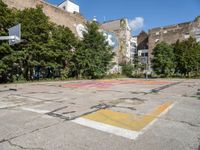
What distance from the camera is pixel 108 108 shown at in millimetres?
7848

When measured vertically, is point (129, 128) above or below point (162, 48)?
below

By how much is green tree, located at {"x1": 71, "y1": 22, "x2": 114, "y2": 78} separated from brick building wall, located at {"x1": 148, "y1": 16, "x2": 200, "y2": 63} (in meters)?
32.8

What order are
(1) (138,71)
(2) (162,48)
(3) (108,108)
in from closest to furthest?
(3) (108,108) < (2) (162,48) < (1) (138,71)

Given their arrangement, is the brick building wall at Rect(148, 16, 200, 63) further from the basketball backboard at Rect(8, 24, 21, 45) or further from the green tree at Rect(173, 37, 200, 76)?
the basketball backboard at Rect(8, 24, 21, 45)

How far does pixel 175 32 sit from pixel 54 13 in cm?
4159

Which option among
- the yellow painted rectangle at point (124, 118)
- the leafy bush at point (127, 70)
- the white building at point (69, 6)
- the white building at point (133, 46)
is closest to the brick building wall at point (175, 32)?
the white building at point (133, 46)

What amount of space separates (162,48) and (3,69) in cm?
3158

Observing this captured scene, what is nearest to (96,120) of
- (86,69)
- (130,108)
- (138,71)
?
(130,108)

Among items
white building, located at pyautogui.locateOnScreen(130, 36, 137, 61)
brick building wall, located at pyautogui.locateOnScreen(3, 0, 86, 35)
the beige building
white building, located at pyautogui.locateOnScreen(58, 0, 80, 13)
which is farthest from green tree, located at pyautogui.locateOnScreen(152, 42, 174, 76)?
white building, located at pyautogui.locateOnScreen(130, 36, 137, 61)

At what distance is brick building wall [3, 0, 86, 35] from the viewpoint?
1125 inches

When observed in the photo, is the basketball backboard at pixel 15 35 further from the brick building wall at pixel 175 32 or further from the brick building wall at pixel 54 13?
the brick building wall at pixel 175 32

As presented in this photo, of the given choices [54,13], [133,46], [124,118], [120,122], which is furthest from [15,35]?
[133,46]

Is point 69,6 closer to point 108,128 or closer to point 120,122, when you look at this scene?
point 120,122

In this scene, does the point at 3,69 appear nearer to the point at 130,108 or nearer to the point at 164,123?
the point at 130,108
